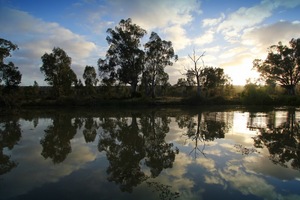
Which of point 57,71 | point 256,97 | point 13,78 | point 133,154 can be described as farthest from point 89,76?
point 133,154

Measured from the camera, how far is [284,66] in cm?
5634

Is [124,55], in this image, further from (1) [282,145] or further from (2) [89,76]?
(1) [282,145]

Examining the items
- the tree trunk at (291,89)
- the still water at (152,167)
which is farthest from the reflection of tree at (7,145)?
the tree trunk at (291,89)

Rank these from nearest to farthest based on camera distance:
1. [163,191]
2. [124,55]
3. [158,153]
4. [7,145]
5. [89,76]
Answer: [163,191], [158,153], [7,145], [124,55], [89,76]

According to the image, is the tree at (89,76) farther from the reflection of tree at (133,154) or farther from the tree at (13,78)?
the reflection of tree at (133,154)

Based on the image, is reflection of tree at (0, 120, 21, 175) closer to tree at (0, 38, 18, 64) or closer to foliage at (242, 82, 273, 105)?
tree at (0, 38, 18, 64)

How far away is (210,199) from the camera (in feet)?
18.2

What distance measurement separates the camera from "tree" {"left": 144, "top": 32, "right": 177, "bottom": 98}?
5209 centimetres

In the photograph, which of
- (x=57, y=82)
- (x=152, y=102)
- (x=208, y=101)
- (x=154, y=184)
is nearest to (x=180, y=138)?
(x=154, y=184)

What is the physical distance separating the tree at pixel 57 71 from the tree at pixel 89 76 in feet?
33.0

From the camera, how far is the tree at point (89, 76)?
6975 cm

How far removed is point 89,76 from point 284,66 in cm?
5254

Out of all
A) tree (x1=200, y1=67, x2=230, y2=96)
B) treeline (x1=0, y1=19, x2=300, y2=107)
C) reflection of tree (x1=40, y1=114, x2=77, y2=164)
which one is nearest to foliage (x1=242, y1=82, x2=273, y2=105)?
treeline (x1=0, y1=19, x2=300, y2=107)

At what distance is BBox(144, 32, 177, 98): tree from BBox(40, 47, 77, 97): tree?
825 inches
